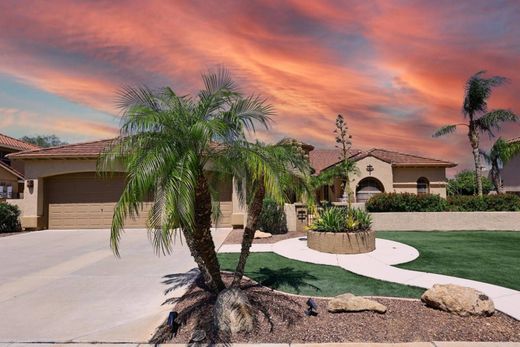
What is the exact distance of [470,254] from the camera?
10711 mm

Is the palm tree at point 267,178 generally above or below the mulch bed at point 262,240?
above

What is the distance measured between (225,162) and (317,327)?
3298 millimetres

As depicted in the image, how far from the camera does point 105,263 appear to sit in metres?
10.5

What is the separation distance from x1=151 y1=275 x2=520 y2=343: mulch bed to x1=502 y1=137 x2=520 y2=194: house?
30008mm

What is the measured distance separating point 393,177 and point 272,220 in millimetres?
16395

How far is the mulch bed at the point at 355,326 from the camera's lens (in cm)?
501

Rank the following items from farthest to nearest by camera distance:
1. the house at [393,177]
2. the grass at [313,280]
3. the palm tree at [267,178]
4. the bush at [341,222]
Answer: the house at [393,177] → the bush at [341,222] → the grass at [313,280] → the palm tree at [267,178]

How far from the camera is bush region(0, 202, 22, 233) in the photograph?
56.5ft

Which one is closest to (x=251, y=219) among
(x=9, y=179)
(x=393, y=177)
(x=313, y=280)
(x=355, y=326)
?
(x=355, y=326)

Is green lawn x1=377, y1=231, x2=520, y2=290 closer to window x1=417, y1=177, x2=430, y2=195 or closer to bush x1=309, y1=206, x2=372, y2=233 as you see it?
bush x1=309, y1=206, x2=372, y2=233

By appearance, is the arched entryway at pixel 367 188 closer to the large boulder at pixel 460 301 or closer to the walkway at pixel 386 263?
the walkway at pixel 386 263

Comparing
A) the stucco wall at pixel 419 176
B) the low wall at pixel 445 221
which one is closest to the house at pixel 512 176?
the stucco wall at pixel 419 176

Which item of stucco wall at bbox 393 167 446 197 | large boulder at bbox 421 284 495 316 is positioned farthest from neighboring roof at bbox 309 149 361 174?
large boulder at bbox 421 284 495 316

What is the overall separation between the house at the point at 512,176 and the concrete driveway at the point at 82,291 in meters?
29.5
